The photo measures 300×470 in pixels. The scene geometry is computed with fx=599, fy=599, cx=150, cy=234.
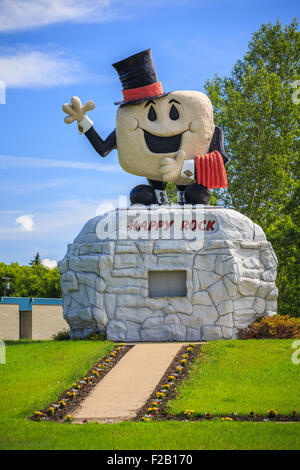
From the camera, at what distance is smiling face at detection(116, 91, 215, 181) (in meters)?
13.7

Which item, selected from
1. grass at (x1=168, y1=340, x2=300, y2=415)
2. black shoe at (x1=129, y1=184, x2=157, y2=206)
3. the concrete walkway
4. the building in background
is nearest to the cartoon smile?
black shoe at (x1=129, y1=184, x2=157, y2=206)

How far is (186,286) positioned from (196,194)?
2.26m

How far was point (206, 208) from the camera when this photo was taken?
44.0ft

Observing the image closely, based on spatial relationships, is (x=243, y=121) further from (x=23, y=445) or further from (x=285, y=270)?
(x=23, y=445)

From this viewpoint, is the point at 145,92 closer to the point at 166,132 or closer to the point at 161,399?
the point at 166,132

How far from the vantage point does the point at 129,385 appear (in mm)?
9438

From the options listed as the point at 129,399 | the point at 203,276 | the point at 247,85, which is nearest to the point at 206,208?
the point at 203,276

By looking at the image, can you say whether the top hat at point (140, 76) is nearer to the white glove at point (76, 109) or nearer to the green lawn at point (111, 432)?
the white glove at point (76, 109)

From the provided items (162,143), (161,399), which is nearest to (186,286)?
(162,143)

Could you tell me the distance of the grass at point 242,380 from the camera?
8.05 meters

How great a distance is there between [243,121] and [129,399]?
1773cm

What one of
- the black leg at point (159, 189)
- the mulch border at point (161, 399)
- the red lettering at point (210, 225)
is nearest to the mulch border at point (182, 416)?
the mulch border at point (161, 399)

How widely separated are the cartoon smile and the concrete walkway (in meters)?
4.52

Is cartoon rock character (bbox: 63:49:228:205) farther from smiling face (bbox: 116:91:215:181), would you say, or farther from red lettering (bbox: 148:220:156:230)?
red lettering (bbox: 148:220:156:230)
